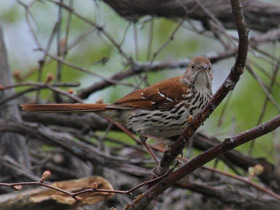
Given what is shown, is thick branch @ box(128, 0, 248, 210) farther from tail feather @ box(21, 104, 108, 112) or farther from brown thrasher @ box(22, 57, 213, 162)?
tail feather @ box(21, 104, 108, 112)

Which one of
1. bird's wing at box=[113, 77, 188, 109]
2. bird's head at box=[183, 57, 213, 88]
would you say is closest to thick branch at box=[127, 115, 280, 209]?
bird's wing at box=[113, 77, 188, 109]

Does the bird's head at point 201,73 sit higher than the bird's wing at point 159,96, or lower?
higher

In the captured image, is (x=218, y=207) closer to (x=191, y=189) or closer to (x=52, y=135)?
(x=191, y=189)

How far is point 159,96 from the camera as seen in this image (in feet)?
14.7

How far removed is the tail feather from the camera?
4.17 m

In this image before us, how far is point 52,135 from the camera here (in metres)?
5.31

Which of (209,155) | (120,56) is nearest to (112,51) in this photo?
(120,56)

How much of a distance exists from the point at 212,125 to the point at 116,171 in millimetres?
2048

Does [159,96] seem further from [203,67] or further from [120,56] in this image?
[120,56]

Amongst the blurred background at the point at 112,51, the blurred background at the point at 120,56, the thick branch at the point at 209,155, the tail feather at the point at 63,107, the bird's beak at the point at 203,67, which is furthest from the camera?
the blurred background at the point at 112,51

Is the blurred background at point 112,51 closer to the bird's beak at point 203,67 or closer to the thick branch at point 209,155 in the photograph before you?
the bird's beak at point 203,67

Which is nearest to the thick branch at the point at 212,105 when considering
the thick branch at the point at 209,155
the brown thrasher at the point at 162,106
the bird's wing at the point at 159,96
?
the thick branch at the point at 209,155

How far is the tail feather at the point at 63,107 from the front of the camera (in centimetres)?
417

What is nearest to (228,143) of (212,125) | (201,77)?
(201,77)
